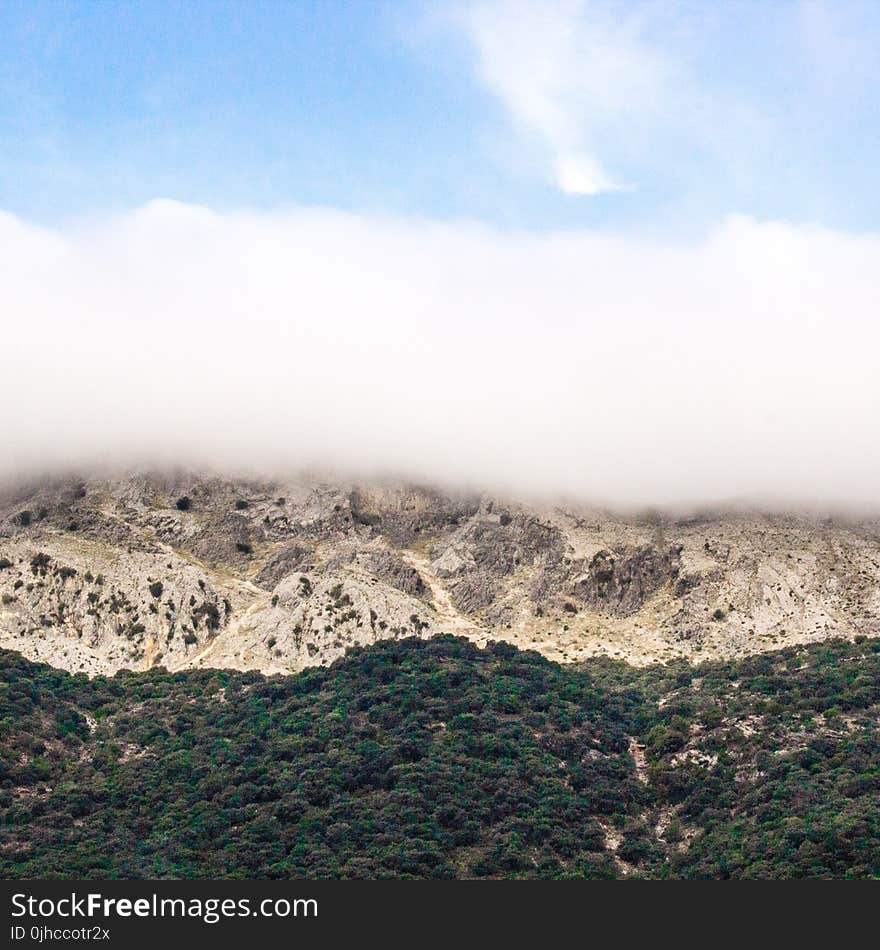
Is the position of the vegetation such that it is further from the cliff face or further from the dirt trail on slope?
the dirt trail on slope

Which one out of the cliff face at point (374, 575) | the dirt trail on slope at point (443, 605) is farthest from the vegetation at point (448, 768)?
the dirt trail on slope at point (443, 605)

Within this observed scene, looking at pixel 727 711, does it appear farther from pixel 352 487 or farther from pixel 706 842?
pixel 352 487

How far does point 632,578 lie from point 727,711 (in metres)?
40.6

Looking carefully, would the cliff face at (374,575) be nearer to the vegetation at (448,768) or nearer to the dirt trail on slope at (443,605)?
the dirt trail on slope at (443,605)

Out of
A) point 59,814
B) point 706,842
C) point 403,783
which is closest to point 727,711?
point 706,842

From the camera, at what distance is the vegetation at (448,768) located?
11056 centimetres

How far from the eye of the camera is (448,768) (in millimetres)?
124875

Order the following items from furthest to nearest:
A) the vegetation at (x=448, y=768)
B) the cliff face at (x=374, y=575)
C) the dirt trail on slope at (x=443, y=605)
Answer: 1. the dirt trail on slope at (x=443, y=605)
2. the cliff face at (x=374, y=575)
3. the vegetation at (x=448, y=768)

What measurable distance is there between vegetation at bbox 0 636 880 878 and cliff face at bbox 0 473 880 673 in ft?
23.2

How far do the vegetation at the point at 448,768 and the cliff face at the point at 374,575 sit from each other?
706 cm

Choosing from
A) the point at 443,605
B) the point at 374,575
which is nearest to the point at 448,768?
the point at 443,605

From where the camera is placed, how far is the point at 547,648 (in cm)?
16362

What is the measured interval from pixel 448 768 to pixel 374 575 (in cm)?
5113

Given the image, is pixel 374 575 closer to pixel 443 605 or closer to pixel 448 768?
pixel 443 605
